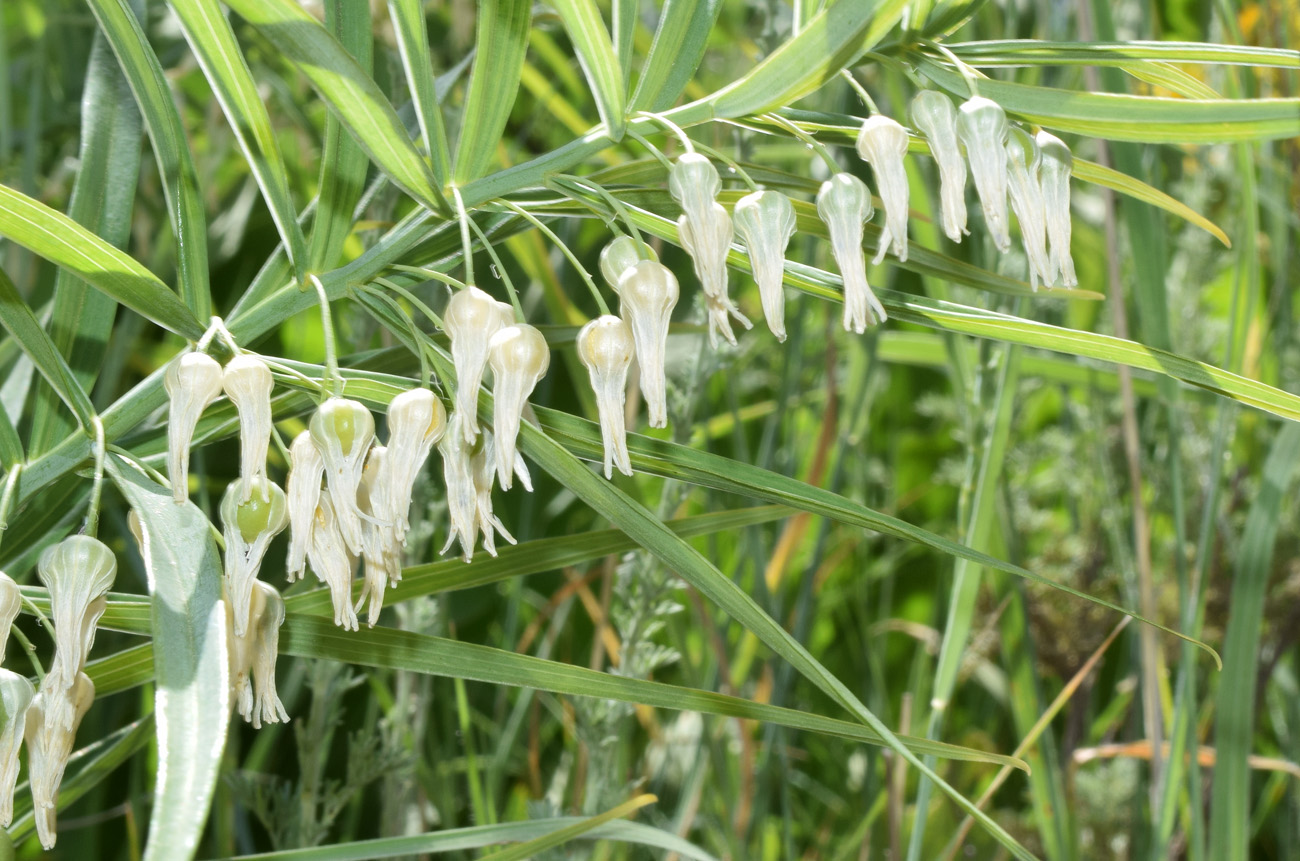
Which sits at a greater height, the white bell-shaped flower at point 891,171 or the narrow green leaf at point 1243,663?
the white bell-shaped flower at point 891,171

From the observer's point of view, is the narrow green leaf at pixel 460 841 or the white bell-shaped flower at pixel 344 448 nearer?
the white bell-shaped flower at pixel 344 448

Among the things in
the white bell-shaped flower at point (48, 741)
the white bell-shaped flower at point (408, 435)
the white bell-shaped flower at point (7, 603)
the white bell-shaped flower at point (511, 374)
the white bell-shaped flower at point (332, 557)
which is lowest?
the white bell-shaped flower at point (48, 741)

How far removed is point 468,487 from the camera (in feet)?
1.21

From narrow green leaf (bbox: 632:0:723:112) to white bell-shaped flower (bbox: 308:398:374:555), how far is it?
0.15 metres

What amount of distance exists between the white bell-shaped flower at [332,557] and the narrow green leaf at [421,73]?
12cm

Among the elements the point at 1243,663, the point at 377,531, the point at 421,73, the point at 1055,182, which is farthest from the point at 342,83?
the point at 1243,663

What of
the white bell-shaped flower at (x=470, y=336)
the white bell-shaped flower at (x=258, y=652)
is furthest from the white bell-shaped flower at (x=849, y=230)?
the white bell-shaped flower at (x=258, y=652)

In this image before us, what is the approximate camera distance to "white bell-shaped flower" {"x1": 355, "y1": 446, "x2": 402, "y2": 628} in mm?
362

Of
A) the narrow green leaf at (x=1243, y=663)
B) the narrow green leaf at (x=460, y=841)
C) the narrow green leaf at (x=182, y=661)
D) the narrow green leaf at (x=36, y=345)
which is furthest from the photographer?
the narrow green leaf at (x=1243, y=663)

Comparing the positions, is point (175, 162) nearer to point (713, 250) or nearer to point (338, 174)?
point (338, 174)

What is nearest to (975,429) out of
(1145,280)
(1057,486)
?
(1145,280)

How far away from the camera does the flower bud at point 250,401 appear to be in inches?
13.0

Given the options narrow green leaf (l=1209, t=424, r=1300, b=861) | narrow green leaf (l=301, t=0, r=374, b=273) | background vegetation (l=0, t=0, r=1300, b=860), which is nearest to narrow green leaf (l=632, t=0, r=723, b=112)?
background vegetation (l=0, t=0, r=1300, b=860)

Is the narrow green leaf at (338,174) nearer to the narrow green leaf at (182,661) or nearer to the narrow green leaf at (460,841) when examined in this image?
the narrow green leaf at (182,661)
